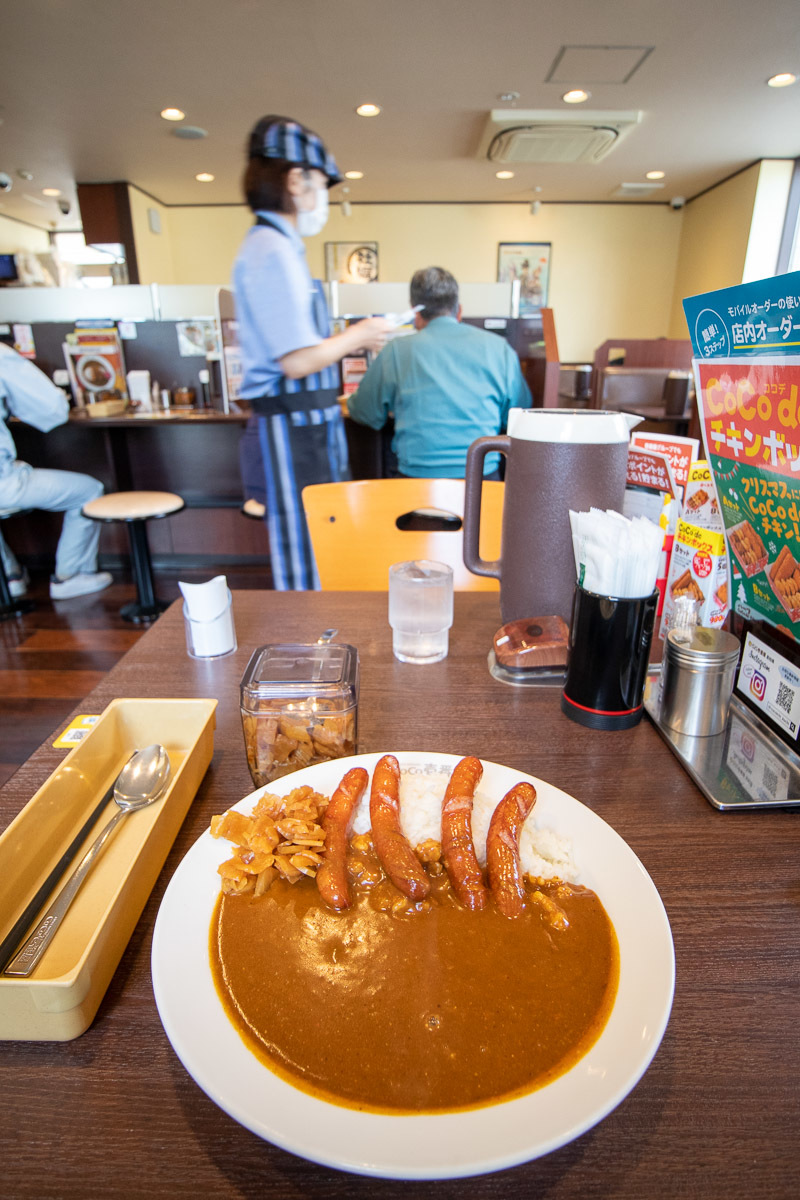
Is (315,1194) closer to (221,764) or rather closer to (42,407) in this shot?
(221,764)

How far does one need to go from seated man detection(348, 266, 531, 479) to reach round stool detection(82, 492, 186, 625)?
1399mm

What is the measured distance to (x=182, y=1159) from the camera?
0.38 meters

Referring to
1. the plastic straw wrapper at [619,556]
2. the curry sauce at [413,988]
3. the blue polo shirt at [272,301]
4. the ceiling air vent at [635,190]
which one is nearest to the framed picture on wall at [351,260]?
the ceiling air vent at [635,190]

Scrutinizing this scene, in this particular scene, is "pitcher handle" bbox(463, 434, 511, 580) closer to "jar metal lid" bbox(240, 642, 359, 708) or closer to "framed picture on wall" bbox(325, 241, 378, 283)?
"jar metal lid" bbox(240, 642, 359, 708)

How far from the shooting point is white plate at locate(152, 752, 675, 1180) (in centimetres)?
34

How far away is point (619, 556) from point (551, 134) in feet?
20.6

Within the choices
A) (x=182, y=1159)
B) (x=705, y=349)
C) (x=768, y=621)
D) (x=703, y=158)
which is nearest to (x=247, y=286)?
(x=705, y=349)

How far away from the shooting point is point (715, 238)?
7.77m

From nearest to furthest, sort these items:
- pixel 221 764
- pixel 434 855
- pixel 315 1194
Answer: pixel 315 1194 → pixel 434 855 → pixel 221 764

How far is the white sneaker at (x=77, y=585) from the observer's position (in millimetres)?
3961

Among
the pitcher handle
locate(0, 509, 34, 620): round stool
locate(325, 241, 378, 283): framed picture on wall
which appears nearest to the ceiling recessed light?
locate(325, 241, 378, 283): framed picture on wall

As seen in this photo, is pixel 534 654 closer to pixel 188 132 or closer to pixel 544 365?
pixel 544 365

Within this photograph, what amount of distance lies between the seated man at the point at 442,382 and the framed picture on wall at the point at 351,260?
20.9 ft

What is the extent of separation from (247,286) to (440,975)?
2.26 m
